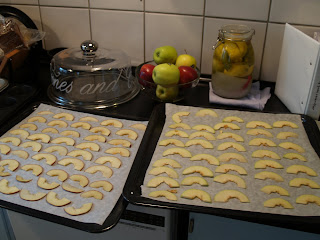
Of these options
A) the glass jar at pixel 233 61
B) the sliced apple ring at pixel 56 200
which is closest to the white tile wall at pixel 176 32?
the glass jar at pixel 233 61

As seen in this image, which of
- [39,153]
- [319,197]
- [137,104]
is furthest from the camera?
[137,104]

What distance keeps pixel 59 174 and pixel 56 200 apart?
95 millimetres

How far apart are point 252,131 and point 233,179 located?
218mm

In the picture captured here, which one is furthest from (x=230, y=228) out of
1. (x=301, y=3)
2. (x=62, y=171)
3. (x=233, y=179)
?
(x=301, y=3)

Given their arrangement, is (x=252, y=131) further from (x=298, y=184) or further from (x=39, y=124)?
(x=39, y=124)

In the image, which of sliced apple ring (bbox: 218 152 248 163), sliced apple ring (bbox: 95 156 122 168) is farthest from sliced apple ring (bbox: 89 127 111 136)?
sliced apple ring (bbox: 218 152 248 163)

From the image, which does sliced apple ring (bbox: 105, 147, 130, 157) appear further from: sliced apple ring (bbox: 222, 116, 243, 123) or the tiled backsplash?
the tiled backsplash

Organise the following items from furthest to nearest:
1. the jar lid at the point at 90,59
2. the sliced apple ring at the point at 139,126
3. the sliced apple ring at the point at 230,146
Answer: the jar lid at the point at 90,59
the sliced apple ring at the point at 139,126
the sliced apple ring at the point at 230,146

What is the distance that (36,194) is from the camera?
2.58ft

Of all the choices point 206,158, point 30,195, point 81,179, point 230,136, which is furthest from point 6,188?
point 230,136

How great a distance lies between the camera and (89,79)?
44.9 inches

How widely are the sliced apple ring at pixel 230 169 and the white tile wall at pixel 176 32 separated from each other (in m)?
0.51

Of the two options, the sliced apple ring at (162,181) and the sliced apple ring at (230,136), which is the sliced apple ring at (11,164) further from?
the sliced apple ring at (230,136)

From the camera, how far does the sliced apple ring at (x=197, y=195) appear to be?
0.76 metres
